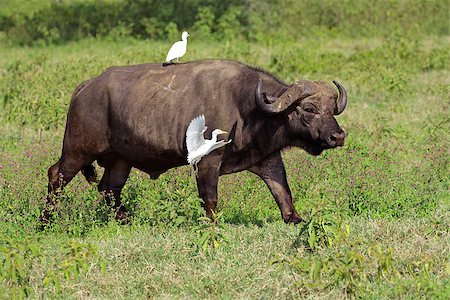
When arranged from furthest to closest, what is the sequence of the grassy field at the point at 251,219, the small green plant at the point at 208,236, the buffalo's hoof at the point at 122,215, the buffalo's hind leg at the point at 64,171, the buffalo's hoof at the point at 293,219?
1. the buffalo's hind leg at the point at 64,171
2. the buffalo's hoof at the point at 122,215
3. the buffalo's hoof at the point at 293,219
4. the small green plant at the point at 208,236
5. the grassy field at the point at 251,219

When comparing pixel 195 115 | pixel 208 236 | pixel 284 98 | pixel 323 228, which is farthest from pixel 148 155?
pixel 323 228

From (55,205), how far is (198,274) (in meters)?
1.84

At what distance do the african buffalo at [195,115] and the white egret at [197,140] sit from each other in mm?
107

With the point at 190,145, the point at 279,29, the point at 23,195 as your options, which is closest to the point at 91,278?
the point at 190,145

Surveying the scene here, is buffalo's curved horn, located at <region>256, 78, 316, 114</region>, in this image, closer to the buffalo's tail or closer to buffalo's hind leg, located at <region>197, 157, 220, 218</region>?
buffalo's hind leg, located at <region>197, 157, 220, 218</region>

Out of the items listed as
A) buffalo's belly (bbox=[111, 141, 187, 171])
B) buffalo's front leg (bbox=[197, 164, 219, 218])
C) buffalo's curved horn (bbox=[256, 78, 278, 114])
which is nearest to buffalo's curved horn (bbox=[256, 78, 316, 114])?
buffalo's curved horn (bbox=[256, 78, 278, 114])

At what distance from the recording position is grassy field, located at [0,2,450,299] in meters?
5.29

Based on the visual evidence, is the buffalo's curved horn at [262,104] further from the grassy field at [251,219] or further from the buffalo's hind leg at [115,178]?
the buffalo's hind leg at [115,178]

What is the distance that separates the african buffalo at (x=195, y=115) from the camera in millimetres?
6719

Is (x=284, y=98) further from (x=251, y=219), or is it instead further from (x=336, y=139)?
(x=251, y=219)

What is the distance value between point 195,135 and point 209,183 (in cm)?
37

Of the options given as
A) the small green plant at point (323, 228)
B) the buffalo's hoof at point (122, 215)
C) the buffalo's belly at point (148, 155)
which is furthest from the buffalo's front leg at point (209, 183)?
the small green plant at point (323, 228)

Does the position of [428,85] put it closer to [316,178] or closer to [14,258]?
[316,178]

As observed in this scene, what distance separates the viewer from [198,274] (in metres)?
5.57
